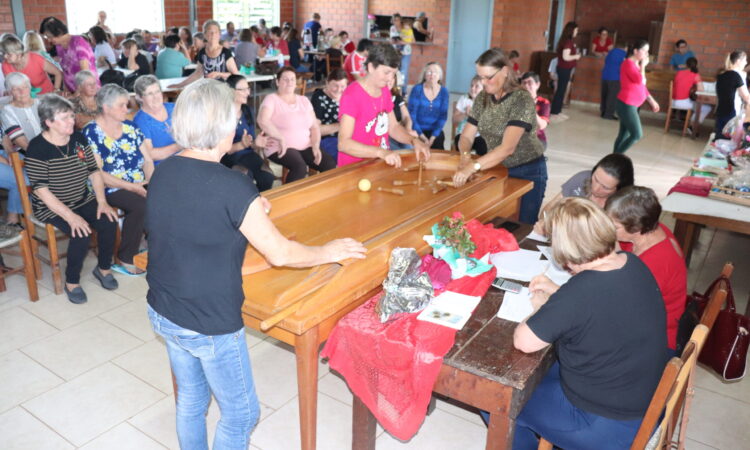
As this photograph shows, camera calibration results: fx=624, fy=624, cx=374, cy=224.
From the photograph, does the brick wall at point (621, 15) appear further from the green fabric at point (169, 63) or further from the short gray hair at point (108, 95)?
the short gray hair at point (108, 95)

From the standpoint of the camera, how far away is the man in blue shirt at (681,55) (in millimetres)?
9945

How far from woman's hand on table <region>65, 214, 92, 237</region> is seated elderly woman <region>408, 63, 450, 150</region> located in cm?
315

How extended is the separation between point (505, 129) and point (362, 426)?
197 centimetres

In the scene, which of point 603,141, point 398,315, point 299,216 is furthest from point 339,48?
point 398,315

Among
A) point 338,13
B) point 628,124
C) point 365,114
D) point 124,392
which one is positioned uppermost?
point 338,13

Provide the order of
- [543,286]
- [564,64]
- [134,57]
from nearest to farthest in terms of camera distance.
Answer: [543,286], [134,57], [564,64]

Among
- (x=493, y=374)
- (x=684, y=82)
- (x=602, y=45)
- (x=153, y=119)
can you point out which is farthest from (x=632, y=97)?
(x=493, y=374)

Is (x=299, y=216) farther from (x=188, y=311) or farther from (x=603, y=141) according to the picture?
(x=603, y=141)

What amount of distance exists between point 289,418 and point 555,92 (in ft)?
31.8

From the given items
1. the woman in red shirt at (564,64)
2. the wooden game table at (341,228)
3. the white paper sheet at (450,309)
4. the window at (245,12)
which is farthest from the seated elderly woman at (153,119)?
the window at (245,12)

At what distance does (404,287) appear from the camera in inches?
88.9

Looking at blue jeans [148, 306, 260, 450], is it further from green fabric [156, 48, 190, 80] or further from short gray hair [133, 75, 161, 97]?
green fabric [156, 48, 190, 80]

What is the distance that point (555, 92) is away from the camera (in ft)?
36.9

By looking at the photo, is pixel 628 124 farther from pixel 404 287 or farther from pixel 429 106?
pixel 404 287
